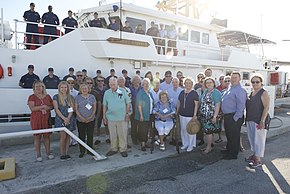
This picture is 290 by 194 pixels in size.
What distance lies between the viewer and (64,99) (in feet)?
15.4

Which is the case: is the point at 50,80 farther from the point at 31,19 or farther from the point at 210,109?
the point at 210,109

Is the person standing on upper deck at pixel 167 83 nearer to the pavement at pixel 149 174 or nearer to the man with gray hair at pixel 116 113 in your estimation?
the man with gray hair at pixel 116 113

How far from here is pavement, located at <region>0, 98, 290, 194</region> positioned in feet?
11.9

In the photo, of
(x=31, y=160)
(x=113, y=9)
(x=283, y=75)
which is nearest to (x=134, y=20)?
(x=113, y=9)

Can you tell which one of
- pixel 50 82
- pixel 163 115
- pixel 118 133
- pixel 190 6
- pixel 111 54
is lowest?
pixel 118 133

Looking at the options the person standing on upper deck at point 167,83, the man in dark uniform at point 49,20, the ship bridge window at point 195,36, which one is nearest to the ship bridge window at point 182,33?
the ship bridge window at point 195,36

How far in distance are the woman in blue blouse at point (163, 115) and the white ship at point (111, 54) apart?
2665 millimetres

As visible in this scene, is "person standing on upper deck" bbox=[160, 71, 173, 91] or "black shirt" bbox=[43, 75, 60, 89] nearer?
"person standing on upper deck" bbox=[160, 71, 173, 91]

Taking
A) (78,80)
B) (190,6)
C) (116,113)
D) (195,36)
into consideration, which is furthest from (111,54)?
(190,6)

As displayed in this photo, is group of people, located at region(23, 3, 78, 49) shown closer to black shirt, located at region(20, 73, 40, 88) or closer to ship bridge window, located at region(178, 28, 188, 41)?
black shirt, located at region(20, 73, 40, 88)

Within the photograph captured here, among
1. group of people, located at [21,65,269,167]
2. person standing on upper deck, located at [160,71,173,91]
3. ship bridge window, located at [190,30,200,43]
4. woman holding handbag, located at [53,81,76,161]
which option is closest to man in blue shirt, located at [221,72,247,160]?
group of people, located at [21,65,269,167]

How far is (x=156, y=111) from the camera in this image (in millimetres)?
5484

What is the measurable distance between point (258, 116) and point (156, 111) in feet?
7.01

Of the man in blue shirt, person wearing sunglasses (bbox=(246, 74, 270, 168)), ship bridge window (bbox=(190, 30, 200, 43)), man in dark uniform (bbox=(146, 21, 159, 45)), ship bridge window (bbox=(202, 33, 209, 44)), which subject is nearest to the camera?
person wearing sunglasses (bbox=(246, 74, 270, 168))
